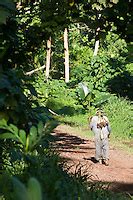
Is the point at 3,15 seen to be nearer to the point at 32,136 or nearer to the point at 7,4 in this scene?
the point at 7,4

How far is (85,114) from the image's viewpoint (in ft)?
71.8

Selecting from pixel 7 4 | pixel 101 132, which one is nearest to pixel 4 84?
pixel 7 4

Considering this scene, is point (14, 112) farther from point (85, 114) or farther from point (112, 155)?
point (85, 114)

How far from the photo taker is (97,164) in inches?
510

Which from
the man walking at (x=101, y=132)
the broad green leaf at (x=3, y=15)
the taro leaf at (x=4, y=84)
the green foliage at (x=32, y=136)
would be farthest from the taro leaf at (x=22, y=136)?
the man walking at (x=101, y=132)

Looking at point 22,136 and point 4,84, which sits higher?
point 4,84

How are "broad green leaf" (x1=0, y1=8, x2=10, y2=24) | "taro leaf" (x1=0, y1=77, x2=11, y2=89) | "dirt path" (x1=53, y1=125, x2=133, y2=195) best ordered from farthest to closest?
1. "dirt path" (x1=53, y1=125, x2=133, y2=195)
2. "taro leaf" (x1=0, y1=77, x2=11, y2=89)
3. "broad green leaf" (x1=0, y1=8, x2=10, y2=24)

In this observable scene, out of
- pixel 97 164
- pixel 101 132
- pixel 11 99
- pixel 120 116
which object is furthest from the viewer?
pixel 120 116

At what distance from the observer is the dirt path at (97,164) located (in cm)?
1102

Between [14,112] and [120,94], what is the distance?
21980mm

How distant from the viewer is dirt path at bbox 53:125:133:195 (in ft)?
36.2

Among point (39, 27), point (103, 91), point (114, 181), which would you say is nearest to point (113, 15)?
point (39, 27)

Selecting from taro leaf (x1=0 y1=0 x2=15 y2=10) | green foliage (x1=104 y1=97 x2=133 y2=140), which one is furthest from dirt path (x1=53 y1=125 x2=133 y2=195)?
taro leaf (x1=0 y1=0 x2=15 y2=10)

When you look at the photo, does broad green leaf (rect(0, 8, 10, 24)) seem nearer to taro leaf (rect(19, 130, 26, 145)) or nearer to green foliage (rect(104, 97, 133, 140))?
taro leaf (rect(19, 130, 26, 145))
